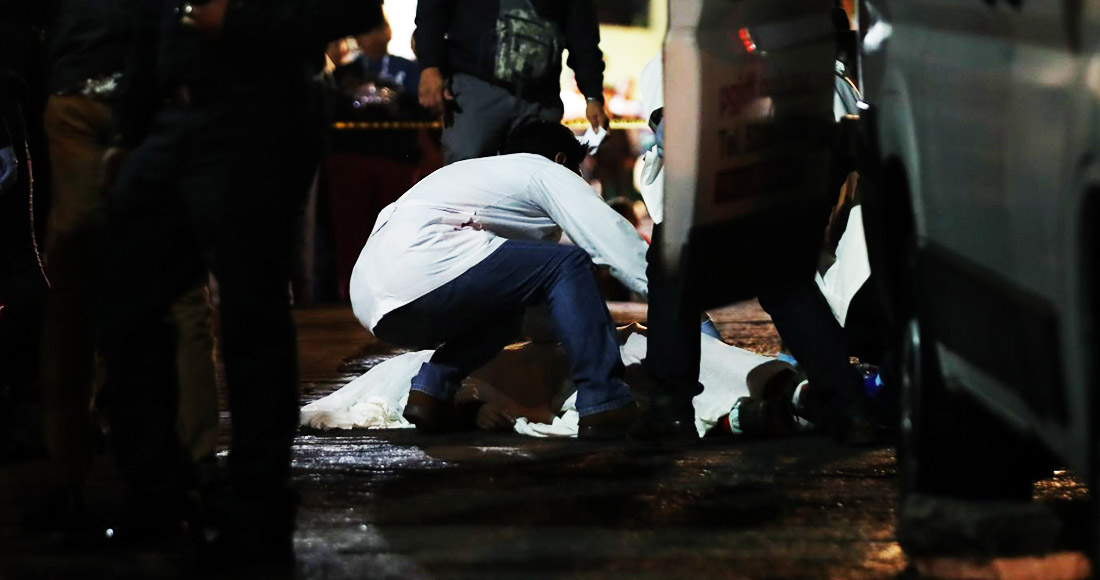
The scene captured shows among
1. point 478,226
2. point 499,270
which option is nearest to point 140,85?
point 499,270

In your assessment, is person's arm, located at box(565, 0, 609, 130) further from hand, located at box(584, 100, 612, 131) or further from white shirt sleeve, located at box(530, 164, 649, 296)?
white shirt sleeve, located at box(530, 164, 649, 296)

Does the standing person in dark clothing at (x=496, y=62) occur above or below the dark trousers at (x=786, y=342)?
above

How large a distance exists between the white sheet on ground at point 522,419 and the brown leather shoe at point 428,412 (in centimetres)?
21

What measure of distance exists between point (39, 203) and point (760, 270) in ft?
8.35

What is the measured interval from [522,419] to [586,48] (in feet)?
5.38

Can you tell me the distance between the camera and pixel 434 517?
4945mm

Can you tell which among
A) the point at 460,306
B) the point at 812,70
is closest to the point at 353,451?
the point at 460,306

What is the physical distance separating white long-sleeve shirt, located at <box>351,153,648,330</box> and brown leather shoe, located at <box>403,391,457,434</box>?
337 mm

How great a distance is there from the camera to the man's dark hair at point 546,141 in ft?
22.8

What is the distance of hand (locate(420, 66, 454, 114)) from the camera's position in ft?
24.4

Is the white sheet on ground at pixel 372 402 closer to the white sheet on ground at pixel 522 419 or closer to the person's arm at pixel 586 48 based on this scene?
the white sheet on ground at pixel 522 419

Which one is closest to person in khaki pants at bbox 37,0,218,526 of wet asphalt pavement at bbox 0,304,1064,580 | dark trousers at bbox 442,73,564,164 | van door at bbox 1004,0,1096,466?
wet asphalt pavement at bbox 0,304,1064,580

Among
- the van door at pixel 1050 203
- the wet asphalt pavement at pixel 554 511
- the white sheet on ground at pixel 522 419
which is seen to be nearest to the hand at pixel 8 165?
the wet asphalt pavement at pixel 554 511

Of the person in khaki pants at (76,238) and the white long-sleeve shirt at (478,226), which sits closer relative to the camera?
the person in khaki pants at (76,238)
